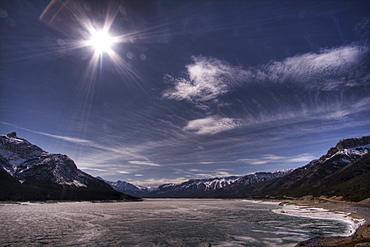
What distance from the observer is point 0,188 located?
617 feet

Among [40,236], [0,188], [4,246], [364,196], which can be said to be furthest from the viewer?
[0,188]

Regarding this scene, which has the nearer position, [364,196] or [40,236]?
[40,236]

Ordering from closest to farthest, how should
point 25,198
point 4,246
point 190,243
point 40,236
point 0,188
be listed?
point 4,246
point 190,243
point 40,236
point 25,198
point 0,188

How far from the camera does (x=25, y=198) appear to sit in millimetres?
168250

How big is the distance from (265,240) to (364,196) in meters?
105

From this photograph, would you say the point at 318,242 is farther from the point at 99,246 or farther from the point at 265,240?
the point at 99,246

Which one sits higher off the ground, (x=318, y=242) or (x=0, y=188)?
(x=0, y=188)

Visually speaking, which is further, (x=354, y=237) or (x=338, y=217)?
(x=338, y=217)

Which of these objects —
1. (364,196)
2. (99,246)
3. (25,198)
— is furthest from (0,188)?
(364,196)

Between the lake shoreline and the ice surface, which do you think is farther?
the ice surface

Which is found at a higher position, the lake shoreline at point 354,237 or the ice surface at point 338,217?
the lake shoreline at point 354,237

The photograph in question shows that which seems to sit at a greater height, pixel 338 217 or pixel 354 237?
pixel 354 237

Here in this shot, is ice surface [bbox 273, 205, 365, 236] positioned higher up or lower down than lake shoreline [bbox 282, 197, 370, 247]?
lower down

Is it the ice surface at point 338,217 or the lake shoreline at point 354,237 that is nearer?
the lake shoreline at point 354,237
